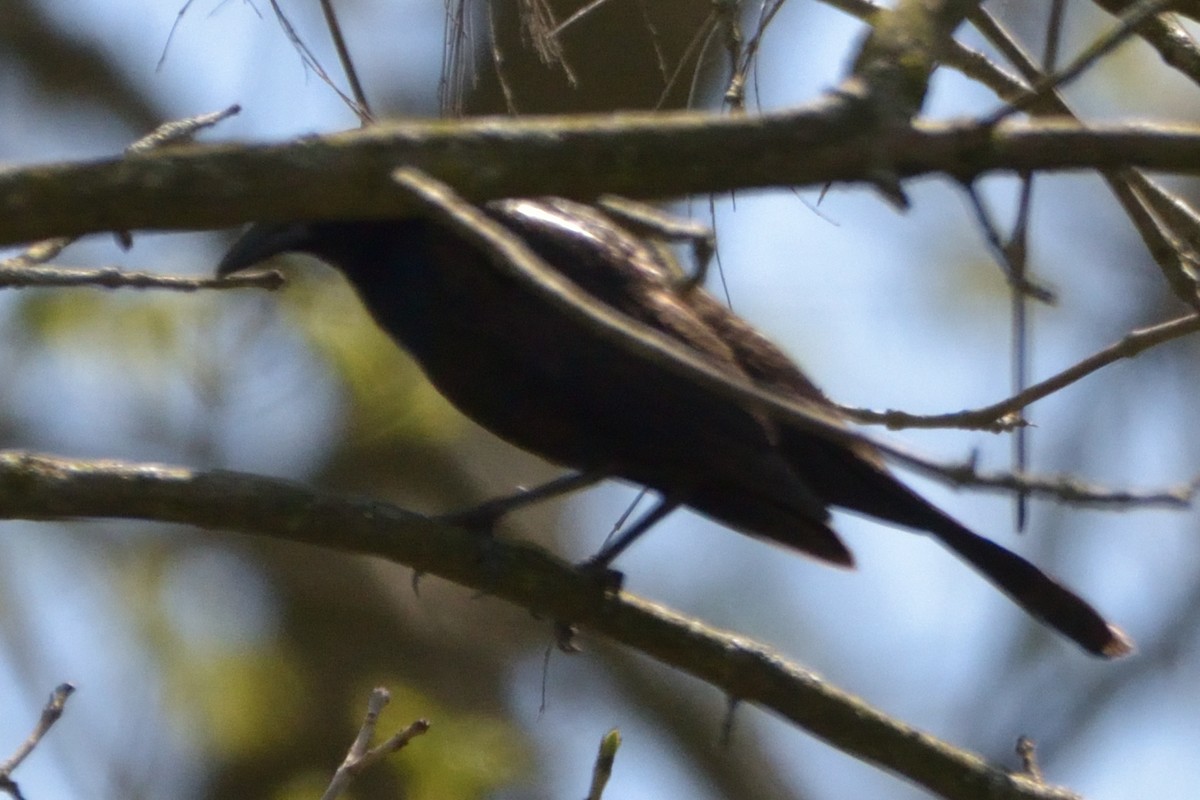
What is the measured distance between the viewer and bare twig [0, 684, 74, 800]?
2400mm

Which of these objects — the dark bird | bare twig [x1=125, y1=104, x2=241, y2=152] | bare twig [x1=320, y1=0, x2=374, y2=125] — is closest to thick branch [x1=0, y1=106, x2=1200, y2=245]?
bare twig [x1=320, y1=0, x2=374, y2=125]

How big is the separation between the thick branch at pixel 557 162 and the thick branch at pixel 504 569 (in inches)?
37.1

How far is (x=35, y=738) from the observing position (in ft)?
8.38

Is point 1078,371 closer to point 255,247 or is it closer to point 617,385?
point 617,385

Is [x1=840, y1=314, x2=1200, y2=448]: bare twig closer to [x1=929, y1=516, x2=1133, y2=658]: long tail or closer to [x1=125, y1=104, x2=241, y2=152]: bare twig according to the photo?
[x1=929, y1=516, x2=1133, y2=658]: long tail

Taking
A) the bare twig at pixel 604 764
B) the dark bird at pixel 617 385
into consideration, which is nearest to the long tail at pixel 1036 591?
the dark bird at pixel 617 385

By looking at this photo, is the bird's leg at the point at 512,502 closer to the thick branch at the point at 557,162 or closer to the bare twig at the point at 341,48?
the bare twig at the point at 341,48

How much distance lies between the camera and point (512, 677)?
A: 21.5 feet

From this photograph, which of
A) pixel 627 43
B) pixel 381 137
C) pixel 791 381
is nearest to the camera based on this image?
pixel 381 137

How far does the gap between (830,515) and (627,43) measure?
2.38 metres

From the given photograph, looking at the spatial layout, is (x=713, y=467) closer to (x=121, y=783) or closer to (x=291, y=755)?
(x=121, y=783)

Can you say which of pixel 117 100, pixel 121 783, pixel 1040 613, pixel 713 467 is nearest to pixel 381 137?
pixel 713 467

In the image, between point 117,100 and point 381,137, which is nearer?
point 381,137

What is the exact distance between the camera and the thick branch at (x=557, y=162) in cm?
171
